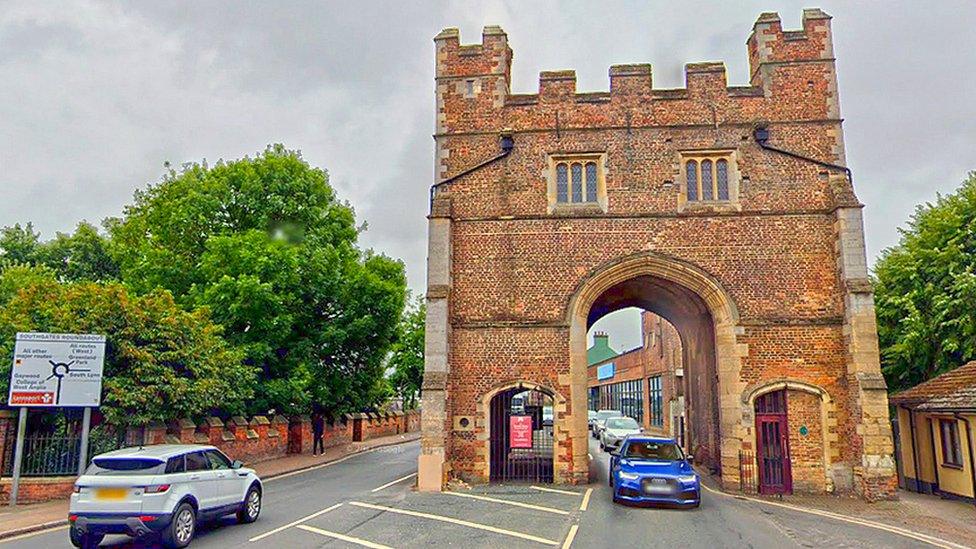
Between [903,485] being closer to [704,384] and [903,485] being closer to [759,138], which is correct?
[704,384]

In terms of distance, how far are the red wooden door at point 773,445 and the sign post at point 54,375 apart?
1581 centimetres

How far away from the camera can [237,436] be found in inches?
893

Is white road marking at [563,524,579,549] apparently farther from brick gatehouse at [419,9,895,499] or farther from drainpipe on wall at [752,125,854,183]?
drainpipe on wall at [752,125,854,183]

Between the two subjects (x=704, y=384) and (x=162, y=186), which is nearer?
(x=704, y=384)

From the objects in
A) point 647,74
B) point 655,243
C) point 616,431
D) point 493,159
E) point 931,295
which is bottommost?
point 616,431

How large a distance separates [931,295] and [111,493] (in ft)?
67.8

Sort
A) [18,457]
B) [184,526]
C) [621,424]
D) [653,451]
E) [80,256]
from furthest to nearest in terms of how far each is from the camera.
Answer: [80,256] → [621,424] → [653,451] → [18,457] → [184,526]

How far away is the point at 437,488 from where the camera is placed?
641 inches

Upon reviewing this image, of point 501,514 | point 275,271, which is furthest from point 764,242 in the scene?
point 275,271

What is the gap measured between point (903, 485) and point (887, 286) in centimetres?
625

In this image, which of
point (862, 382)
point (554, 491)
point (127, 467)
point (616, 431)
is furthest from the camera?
point (616, 431)

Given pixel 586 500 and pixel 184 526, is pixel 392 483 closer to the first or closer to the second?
pixel 586 500

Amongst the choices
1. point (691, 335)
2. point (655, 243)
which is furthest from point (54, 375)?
point (691, 335)

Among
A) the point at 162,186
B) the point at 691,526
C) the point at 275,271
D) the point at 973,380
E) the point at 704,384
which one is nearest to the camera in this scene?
the point at 691,526
